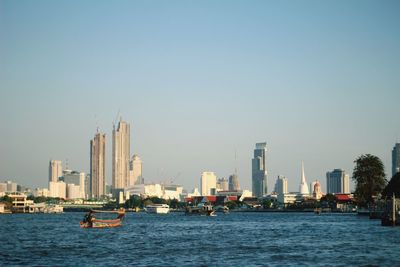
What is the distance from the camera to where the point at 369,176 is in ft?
556

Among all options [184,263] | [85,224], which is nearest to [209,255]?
[184,263]

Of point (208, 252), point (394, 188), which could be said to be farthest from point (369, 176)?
point (208, 252)

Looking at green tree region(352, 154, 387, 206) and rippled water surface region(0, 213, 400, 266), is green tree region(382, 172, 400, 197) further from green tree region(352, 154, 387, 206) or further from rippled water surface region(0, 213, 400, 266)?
rippled water surface region(0, 213, 400, 266)

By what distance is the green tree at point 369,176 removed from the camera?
6644 inches

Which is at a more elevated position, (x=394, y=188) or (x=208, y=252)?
(x=394, y=188)

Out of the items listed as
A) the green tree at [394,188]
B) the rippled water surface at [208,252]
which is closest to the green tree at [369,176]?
the green tree at [394,188]

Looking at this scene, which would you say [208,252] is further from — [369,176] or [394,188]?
[369,176]

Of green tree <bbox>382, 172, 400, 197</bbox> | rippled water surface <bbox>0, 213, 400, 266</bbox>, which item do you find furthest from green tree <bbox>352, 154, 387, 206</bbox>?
rippled water surface <bbox>0, 213, 400, 266</bbox>

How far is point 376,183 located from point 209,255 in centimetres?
11405

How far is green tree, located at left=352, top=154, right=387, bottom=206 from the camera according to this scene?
16875cm

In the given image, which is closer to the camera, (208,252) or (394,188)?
(208,252)

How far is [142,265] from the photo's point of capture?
5538 centimetres

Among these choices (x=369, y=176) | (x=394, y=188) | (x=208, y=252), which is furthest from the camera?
(x=369, y=176)

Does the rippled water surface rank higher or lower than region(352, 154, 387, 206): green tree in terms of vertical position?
lower
